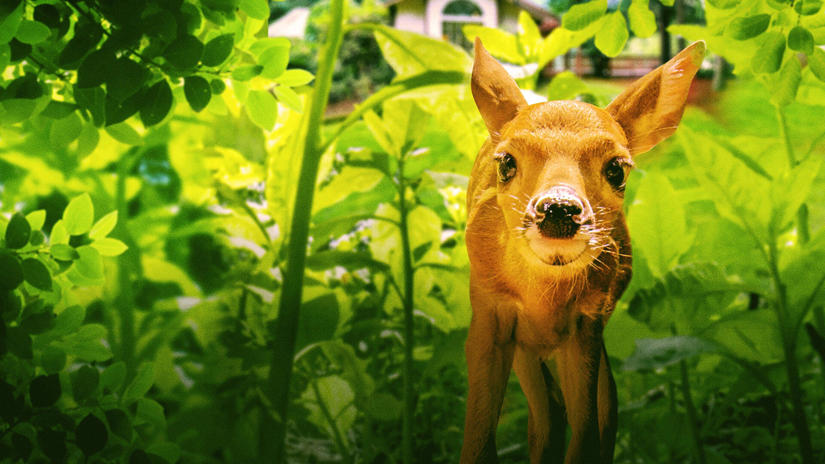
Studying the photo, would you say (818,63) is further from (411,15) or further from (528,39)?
(411,15)

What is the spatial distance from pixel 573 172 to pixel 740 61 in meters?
0.39

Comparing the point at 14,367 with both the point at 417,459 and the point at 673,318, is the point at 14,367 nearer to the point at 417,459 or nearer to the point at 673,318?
the point at 417,459

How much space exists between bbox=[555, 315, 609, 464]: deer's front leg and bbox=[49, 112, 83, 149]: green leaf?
49 centimetres

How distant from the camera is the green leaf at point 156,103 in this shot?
496 mm

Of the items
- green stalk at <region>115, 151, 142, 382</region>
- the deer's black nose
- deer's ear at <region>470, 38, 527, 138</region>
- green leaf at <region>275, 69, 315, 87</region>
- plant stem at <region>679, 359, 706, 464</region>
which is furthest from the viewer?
green stalk at <region>115, 151, 142, 382</region>

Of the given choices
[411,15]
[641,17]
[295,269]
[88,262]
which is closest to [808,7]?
[641,17]

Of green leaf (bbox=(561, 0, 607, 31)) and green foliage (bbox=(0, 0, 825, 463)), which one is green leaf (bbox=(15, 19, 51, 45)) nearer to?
green foliage (bbox=(0, 0, 825, 463))

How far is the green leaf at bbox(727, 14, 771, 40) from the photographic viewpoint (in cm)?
50

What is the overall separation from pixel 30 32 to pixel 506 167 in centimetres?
39

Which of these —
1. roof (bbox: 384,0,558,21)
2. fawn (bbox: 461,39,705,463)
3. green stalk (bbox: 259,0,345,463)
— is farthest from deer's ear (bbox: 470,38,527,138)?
roof (bbox: 384,0,558,21)

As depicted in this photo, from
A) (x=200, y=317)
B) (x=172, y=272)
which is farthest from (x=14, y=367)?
(x=172, y=272)

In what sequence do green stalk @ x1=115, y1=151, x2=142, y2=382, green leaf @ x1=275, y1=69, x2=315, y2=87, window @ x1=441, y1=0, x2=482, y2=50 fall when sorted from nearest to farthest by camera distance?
green leaf @ x1=275, y1=69, x2=315, y2=87 < green stalk @ x1=115, y1=151, x2=142, y2=382 < window @ x1=441, y1=0, x2=482, y2=50

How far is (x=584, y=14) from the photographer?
52cm

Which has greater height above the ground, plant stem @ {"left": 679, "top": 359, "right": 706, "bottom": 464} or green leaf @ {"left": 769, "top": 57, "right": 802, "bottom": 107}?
green leaf @ {"left": 769, "top": 57, "right": 802, "bottom": 107}
